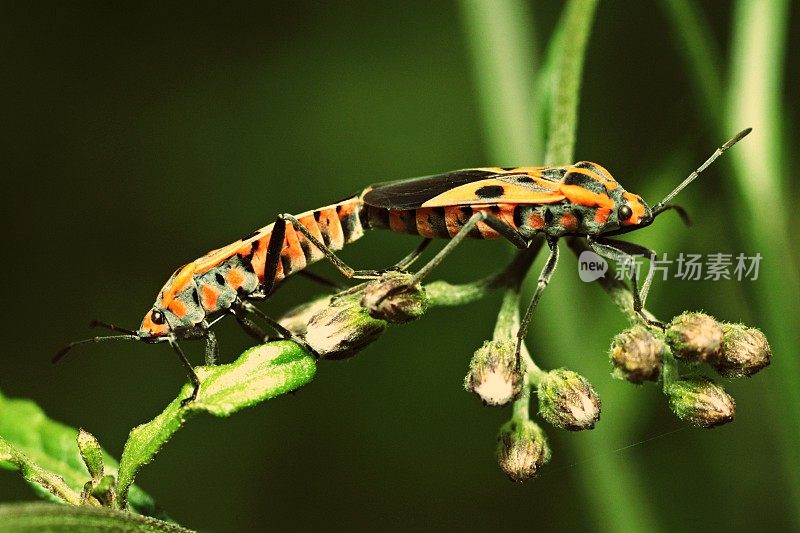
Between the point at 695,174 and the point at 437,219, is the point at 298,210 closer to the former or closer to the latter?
the point at 437,219

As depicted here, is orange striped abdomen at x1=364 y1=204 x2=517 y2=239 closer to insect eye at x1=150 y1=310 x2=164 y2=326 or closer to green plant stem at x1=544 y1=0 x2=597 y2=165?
green plant stem at x1=544 y1=0 x2=597 y2=165

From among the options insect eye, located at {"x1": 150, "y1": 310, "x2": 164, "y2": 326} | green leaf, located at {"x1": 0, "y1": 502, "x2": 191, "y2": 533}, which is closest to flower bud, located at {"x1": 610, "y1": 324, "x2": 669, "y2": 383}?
green leaf, located at {"x1": 0, "y1": 502, "x2": 191, "y2": 533}

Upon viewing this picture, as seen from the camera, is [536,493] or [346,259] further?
[346,259]

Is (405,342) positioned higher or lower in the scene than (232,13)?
lower

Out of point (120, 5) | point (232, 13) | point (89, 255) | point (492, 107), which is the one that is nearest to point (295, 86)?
point (232, 13)

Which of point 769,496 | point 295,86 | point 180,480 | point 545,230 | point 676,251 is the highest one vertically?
point 295,86

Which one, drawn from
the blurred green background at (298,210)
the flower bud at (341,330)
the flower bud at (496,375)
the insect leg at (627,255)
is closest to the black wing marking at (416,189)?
the insect leg at (627,255)

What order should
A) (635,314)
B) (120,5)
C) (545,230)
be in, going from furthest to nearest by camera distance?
(120,5) → (545,230) → (635,314)

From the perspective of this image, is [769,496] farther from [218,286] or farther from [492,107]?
[218,286]
